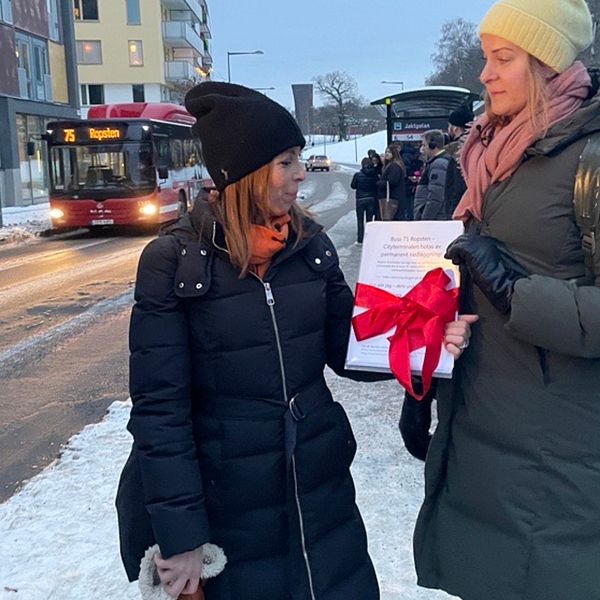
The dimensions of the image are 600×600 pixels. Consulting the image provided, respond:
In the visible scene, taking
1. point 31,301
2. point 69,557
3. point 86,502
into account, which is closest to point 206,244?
point 69,557

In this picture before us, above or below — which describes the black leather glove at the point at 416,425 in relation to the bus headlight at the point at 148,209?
above

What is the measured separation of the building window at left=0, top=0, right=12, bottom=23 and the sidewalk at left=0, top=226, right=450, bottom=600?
2597 cm

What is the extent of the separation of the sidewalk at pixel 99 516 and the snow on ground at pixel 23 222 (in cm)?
1506

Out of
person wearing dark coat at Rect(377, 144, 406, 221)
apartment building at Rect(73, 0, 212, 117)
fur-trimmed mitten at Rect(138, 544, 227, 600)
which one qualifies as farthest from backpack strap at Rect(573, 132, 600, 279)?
apartment building at Rect(73, 0, 212, 117)

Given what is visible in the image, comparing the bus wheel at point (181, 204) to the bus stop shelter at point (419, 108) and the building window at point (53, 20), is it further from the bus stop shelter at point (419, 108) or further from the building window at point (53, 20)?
the building window at point (53, 20)

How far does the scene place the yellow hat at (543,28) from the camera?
70.9 inches

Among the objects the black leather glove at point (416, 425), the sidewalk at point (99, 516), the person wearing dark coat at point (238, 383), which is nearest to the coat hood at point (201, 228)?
the person wearing dark coat at point (238, 383)

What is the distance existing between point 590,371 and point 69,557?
2.57 metres

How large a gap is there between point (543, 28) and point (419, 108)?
55.6 feet

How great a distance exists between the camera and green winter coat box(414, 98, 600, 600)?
1.68 meters

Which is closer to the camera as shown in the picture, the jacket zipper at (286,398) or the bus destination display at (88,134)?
the jacket zipper at (286,398)

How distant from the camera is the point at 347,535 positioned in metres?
2.19

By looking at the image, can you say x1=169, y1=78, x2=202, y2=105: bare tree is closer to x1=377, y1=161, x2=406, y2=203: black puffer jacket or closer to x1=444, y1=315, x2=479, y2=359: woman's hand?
x1=377, y1=161, x2=406, y2=203: black puffer jacket

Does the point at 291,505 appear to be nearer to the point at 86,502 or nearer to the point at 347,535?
the point at 347,535
